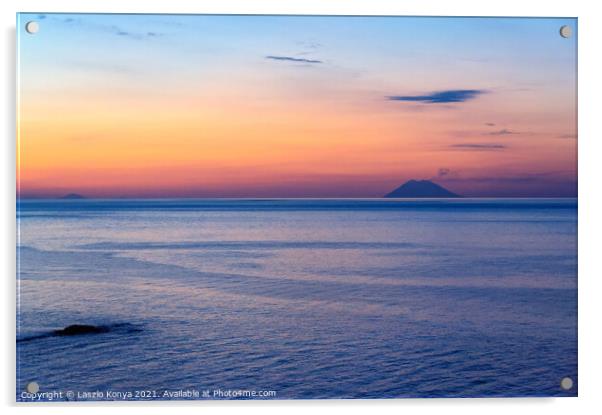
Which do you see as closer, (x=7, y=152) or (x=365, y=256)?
(x=7, y=152)

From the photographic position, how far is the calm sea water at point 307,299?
3760mm

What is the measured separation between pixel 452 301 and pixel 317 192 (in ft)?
3.07

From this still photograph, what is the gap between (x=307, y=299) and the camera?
4176mm

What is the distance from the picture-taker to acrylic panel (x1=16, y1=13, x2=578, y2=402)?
3.78 m

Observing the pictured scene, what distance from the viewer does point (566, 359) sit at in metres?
3.83

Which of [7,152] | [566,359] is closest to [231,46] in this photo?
[7,152]

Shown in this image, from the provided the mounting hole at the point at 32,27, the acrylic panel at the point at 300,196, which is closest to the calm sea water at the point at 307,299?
the acrylic panel at the point at 300,196

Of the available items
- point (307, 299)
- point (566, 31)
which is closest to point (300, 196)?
point (307, 299)

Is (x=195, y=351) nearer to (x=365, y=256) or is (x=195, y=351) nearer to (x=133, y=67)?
(x=365, y=256)

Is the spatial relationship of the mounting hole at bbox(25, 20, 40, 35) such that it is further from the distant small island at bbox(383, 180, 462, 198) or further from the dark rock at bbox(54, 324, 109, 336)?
the distant small island at bbox(383, 180, 462, 198)

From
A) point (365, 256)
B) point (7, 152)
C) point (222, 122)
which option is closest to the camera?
point (7, 152)

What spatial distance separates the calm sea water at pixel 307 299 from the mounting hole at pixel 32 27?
2.76ft

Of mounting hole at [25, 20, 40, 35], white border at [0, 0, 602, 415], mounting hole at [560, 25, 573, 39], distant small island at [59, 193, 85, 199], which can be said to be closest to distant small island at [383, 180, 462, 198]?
white border at [0, 0, 602, 415]
